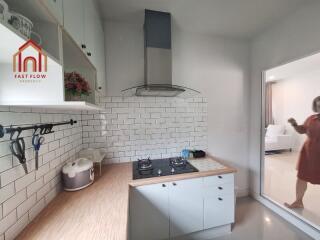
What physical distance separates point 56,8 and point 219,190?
1.84 meters

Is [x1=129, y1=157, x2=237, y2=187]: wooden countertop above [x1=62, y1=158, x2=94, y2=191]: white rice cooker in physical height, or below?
below

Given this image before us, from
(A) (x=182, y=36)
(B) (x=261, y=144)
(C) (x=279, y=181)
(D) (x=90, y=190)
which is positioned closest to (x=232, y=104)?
(B) (x=261, y=144)

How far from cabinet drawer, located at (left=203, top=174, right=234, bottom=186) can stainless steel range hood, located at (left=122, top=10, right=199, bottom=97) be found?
3.15 ft

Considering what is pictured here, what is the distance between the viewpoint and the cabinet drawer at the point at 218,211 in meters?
1.55

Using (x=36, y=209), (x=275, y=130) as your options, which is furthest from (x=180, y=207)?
(x=275, y=130)

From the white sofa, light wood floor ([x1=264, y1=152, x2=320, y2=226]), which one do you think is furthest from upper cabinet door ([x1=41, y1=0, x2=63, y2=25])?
the white sofa

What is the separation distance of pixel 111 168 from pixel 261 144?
2085 millimetres

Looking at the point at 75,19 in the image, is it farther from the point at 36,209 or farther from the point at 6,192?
the point at 36,209

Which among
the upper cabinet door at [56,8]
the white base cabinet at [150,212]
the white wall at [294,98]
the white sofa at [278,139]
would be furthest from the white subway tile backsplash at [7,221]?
the white sofa at [278,139]

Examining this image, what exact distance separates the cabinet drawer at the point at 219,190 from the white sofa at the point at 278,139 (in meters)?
3.53

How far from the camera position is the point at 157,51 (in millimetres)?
1715

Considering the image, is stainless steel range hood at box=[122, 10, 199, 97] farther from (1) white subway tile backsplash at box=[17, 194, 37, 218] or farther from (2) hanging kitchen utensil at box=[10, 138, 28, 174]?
(1) white subway tile backsplash at box=[17, 194, 37, 218]

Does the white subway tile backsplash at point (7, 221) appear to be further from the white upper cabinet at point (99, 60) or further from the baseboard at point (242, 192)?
the baseboard at point (242, 192)

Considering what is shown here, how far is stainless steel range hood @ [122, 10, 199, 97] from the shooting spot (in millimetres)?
1659
